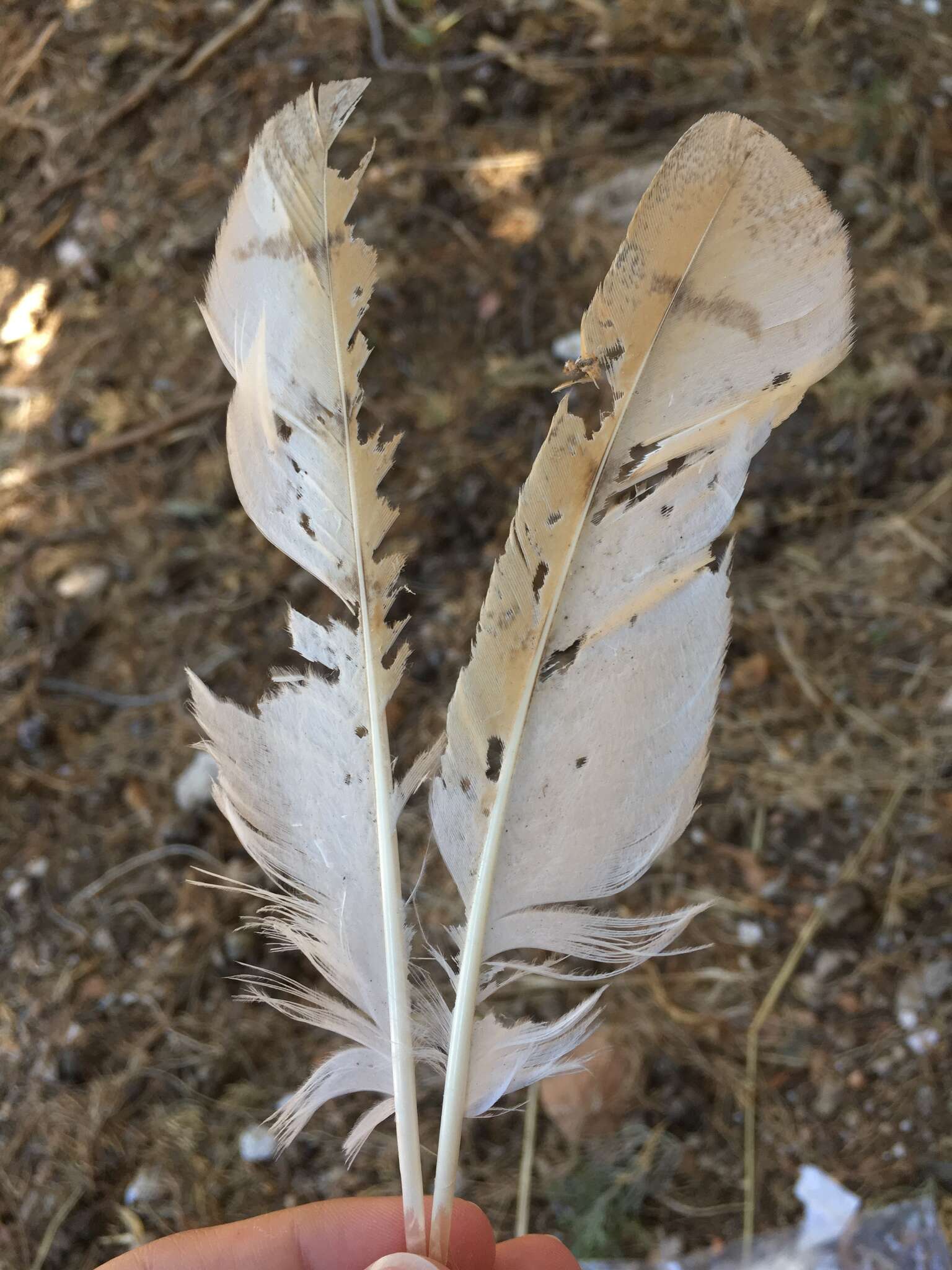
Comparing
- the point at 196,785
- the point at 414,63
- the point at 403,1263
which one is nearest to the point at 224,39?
the point at 414,63

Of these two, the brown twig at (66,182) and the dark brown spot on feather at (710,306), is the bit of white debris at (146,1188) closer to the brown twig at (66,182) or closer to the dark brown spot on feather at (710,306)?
the dark brown spot on feather at (710,306)

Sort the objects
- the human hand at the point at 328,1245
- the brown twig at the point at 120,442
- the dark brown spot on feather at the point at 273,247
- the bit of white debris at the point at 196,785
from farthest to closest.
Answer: the brown twig at the point at 120,442
the bit of white debris at the point at 196,785
the human hand at the point at 328,1245
the dark brown spot on feather at the point at 273,247

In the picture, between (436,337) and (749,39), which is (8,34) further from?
(749,39)

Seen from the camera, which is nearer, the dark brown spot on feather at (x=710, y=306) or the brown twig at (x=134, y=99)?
the dark brown spot on feather at (x=710, y=306)

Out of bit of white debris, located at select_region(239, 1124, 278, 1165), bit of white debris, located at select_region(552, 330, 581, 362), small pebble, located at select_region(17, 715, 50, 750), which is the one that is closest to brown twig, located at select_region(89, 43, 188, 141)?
bit of white debris, located at select_region(552, 330, 581, 362)

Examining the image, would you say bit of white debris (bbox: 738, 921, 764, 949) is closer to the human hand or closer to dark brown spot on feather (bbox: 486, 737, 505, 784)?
the human hand

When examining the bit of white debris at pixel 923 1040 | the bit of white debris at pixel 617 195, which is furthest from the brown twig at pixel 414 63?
the bit of white debris at pixel 923 1040

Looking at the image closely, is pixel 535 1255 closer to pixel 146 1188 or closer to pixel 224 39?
pixel 146 1188
